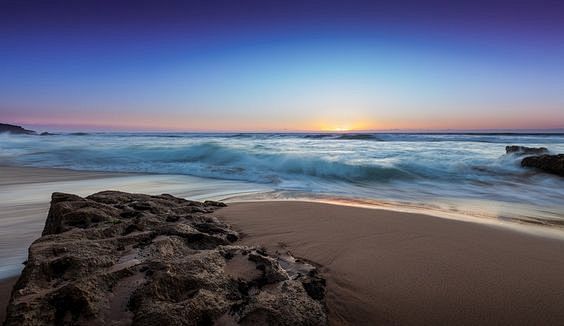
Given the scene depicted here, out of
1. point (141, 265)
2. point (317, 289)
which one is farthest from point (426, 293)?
point (141, 265)

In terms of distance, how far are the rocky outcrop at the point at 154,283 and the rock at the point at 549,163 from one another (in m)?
10.5

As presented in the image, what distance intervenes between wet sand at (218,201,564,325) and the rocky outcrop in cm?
30

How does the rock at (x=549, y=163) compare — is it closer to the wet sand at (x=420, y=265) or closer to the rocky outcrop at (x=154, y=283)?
the wet sand at (x=420, y=265)

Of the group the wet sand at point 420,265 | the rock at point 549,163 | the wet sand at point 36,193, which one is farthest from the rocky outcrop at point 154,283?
the rock at point 549,163

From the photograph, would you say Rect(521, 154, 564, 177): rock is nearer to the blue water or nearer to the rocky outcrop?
the blue water

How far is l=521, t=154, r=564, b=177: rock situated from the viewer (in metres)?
9.60

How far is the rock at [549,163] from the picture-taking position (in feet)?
31.5

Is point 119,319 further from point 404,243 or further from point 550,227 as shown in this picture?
Result: point 550,227

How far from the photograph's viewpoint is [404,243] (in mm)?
3021

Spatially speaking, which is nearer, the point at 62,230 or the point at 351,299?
the point at 351,299

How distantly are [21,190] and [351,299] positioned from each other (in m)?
7.13

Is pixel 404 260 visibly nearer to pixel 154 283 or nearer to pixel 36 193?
pixel 154 283

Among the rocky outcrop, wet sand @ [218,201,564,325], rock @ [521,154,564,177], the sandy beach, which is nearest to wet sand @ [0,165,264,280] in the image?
the sandy beach

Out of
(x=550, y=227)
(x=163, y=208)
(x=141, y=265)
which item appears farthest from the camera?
(x=550, y=227)
